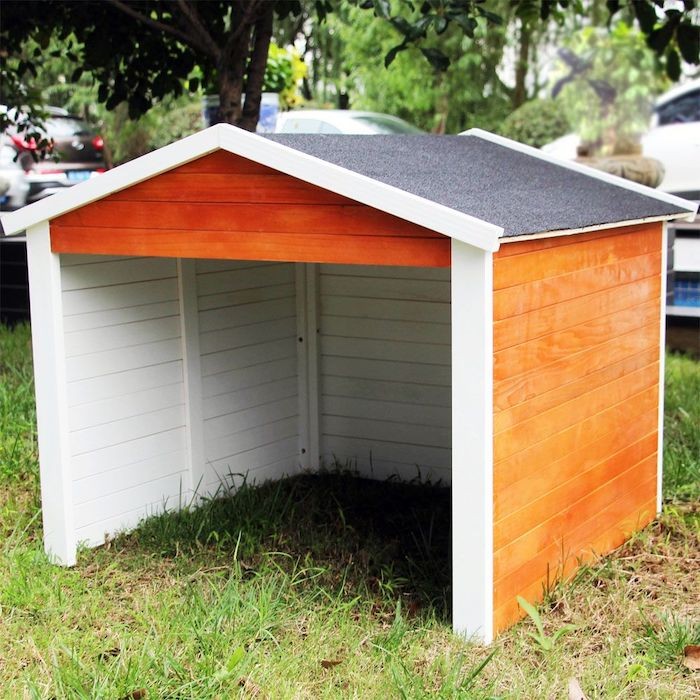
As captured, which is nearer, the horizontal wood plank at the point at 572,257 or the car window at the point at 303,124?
the horizontal wood plank at the point at 572,257

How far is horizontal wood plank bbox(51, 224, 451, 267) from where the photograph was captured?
3.83m

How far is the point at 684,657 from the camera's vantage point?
3805 mm

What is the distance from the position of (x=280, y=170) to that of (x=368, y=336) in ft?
7.78

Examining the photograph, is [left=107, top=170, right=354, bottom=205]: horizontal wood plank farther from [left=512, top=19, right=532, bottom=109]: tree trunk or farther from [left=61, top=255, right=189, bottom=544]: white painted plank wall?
[left=512, top=19, right=532, bottom=109]: tree trunk

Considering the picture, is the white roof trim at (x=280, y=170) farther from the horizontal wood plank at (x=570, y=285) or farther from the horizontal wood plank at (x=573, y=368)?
the horizontal wood plank at (x=573, y=368)

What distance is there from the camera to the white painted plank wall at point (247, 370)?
5656mm

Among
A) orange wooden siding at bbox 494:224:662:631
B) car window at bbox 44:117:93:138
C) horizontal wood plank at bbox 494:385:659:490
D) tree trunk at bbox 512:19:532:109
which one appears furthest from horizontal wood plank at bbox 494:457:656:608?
tree trunk at bbox 512:19:532:109

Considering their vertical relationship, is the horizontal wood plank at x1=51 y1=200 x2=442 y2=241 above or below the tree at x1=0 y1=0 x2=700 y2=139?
below

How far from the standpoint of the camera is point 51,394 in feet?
15.7

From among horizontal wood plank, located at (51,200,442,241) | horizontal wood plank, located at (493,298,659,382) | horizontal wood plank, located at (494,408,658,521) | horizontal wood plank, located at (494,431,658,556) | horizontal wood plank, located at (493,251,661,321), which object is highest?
horizontal wood plank, located at (51,200,442,241)

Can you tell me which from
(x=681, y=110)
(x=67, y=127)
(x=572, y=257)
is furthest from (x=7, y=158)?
(x=572, y=257)

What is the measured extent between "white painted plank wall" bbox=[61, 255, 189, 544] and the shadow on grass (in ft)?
0.53

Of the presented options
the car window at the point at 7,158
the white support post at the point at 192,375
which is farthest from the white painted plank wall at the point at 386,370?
the car window at the point at 7,158

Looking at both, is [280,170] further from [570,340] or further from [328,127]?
[328,127]
